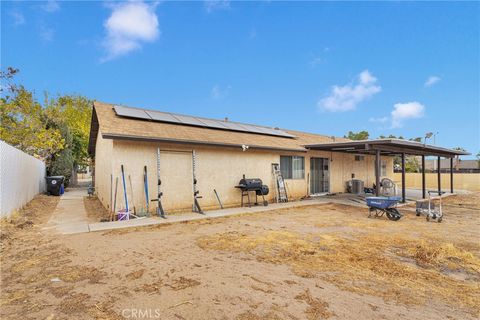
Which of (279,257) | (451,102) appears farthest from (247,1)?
(451,102)

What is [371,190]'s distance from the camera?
16.3 metres

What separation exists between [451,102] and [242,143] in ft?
53.2

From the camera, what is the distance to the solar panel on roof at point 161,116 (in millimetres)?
10210

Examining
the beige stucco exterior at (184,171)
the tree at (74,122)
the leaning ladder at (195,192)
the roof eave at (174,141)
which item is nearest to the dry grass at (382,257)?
the leaning ladder at (195,192)

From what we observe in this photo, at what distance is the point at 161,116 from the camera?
10.7m

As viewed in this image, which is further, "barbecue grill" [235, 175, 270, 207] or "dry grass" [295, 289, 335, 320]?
"barbecue grill" [235, 175, 270, 207]

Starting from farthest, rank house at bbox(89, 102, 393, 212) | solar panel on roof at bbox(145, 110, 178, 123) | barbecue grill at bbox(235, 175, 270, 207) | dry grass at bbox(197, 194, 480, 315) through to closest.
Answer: solar panel on roof at bbox(145, 110, 178, 123), barbecue grill at bbox(235, 175, 270, 207), house at bbox(89, 102, 393, 212), dry grass at bbox(197, 194, 480, 315)

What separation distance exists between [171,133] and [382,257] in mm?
7156

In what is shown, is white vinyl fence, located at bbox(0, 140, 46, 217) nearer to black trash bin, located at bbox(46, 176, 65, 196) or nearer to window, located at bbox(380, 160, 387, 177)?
black trash bin, located at bbox(46, 176, 65, 196)

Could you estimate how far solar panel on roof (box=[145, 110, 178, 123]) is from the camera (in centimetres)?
1021

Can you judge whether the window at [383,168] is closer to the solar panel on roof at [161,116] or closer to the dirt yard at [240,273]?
the dirt yard at [240,273]

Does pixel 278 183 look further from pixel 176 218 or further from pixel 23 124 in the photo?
pixel 23 124

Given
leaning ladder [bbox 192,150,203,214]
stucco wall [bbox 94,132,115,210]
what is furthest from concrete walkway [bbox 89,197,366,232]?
stucco wall [bbox 94,132,115,210]

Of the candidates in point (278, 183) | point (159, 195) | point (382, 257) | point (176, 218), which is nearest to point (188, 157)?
point (159, 195)
